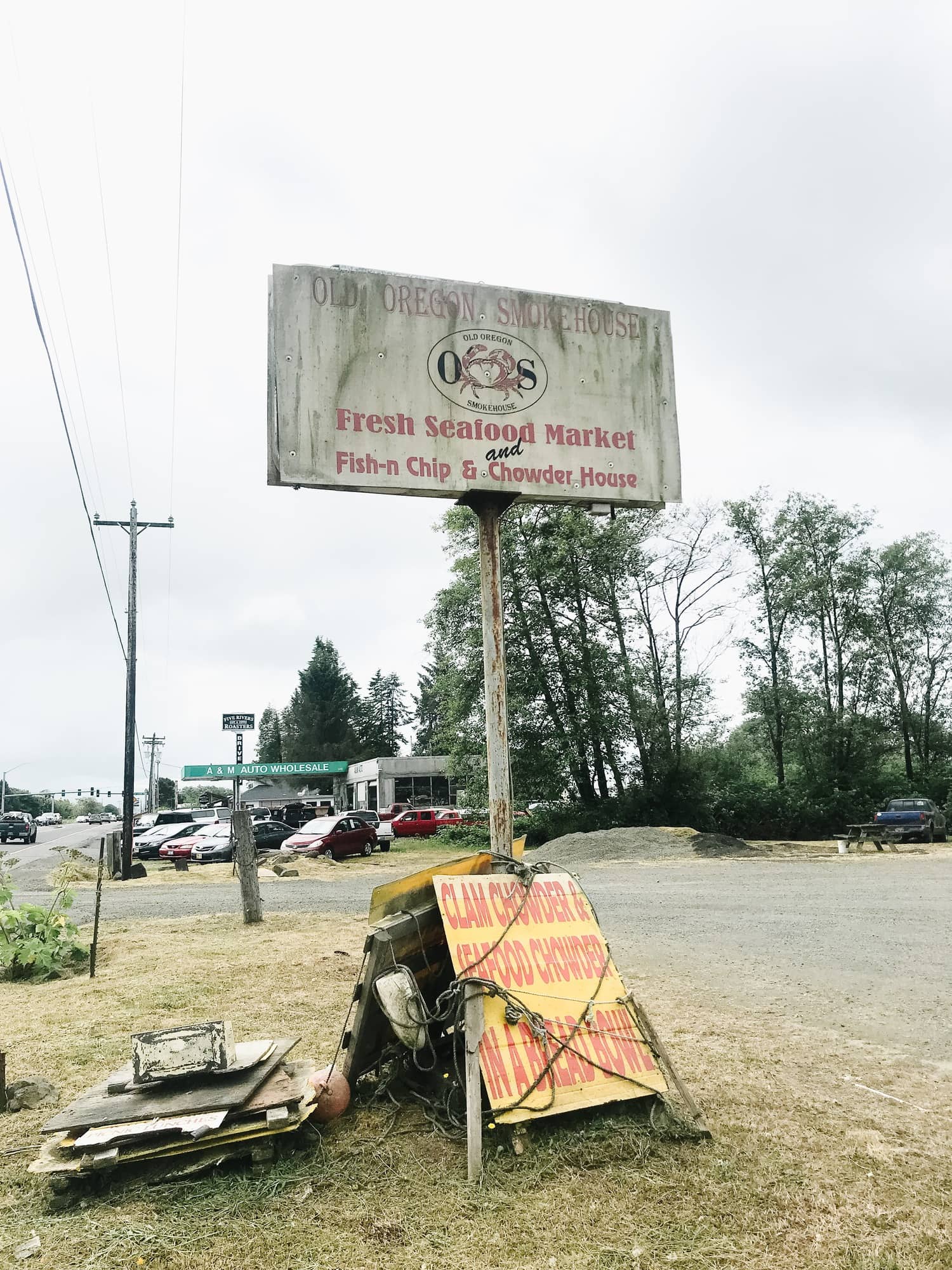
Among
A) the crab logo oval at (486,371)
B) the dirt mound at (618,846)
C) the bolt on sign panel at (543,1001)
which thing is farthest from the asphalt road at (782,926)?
the crab logo oval at (486,371)

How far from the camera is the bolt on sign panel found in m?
4.46

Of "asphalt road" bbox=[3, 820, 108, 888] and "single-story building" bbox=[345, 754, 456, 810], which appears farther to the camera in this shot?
"single-story building" bbox=[345, 754, 456, 810]

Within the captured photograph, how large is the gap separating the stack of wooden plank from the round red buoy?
13 centimetres

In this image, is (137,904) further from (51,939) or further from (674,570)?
(674,570)

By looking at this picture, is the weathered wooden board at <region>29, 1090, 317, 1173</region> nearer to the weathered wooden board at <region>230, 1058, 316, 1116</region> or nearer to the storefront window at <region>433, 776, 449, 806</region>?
the weathered wooden board at <region>230, 1058, 316, 1116</region>

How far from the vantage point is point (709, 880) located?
1853cm

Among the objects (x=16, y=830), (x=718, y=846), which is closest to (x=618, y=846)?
(x=718, y=846)

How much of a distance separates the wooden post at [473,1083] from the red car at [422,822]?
3464cm

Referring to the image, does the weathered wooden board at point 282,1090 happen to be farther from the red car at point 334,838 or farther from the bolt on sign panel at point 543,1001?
the red car at point 334,838

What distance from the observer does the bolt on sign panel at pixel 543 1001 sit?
14.6ft

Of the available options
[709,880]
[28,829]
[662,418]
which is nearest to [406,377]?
[662,418]

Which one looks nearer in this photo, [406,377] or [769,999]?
[406,377]

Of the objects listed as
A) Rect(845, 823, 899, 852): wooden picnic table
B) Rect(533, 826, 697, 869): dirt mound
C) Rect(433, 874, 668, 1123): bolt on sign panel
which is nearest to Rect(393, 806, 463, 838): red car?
Rect(533, 826, 697, 869): dirt mound

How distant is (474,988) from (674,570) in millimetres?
36247
